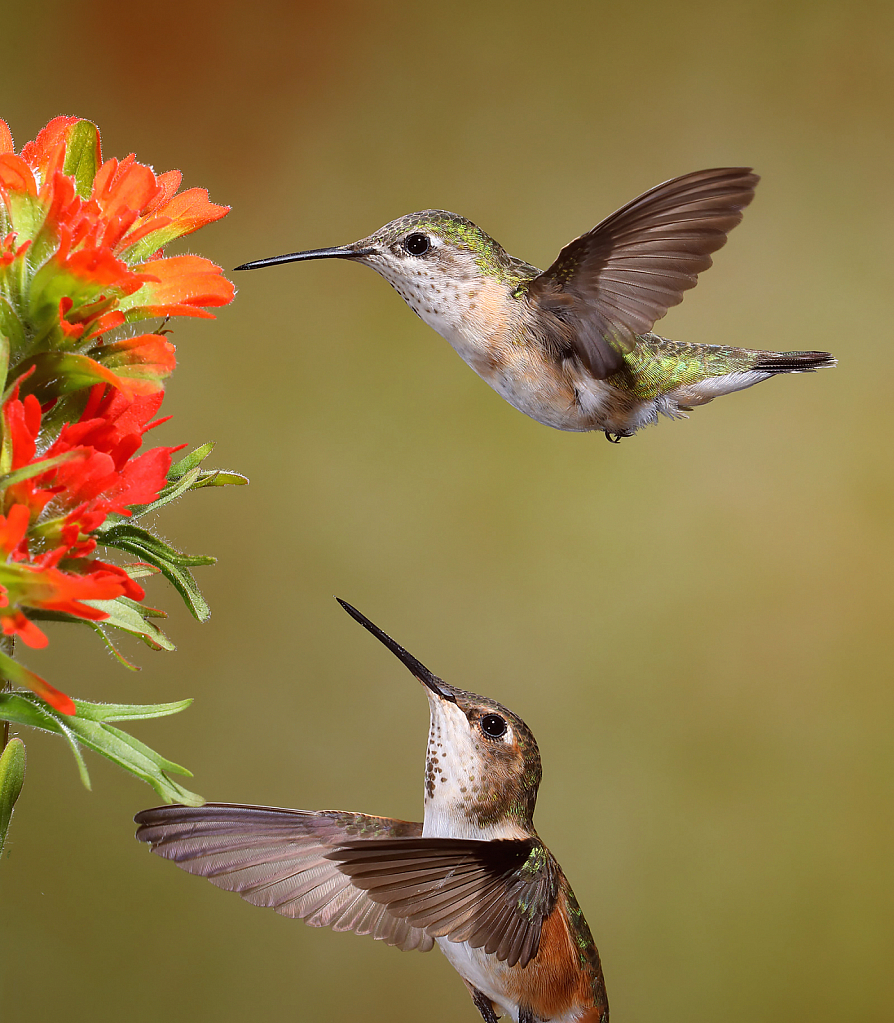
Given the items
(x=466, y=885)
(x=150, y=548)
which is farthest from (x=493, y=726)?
(x=150, y=548)

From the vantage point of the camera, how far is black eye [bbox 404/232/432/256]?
704 mm

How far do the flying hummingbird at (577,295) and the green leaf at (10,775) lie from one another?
0.35 m

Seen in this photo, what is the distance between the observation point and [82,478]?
449 millimetres

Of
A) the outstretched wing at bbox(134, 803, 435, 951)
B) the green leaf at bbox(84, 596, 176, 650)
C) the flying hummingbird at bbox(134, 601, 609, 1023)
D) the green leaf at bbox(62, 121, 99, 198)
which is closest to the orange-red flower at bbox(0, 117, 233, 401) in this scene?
the green leaf at bbox(62, 121, 99, 198)

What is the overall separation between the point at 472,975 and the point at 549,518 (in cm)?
81

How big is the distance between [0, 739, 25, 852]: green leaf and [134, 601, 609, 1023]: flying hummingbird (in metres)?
0.15

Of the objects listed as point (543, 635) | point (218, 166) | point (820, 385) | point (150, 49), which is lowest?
point (543, 635)

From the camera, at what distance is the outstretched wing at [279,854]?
0.65 metres

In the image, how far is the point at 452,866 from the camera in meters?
0.63

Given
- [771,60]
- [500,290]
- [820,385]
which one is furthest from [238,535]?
[771,60]

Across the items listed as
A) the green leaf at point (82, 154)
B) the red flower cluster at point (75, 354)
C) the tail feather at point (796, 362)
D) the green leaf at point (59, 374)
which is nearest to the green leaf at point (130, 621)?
the red flower cluster at point (75, 354)

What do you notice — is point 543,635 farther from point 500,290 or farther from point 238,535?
point 500,290

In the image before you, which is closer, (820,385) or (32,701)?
(32,701)

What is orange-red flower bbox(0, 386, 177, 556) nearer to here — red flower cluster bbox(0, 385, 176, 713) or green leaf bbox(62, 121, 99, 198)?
red flower cluster bbox(0, 385, 176, 713)
